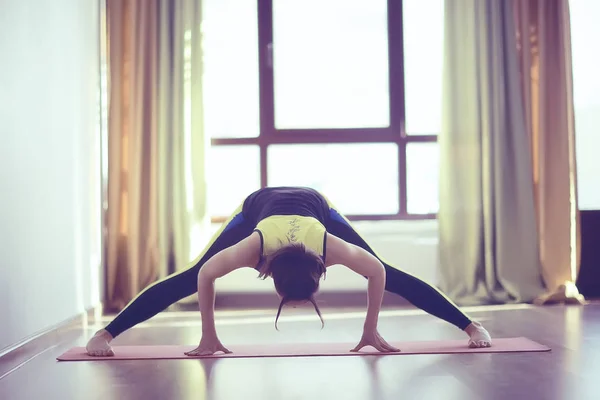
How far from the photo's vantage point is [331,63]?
4547 mm

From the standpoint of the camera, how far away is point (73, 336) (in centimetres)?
313

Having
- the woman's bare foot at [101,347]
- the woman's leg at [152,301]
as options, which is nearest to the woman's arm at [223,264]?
the woman's leg at [152,301]

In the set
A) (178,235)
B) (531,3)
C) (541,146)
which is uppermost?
(531,3)

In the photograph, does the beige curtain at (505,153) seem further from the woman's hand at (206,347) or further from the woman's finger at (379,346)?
the woman's hand at (206,347)

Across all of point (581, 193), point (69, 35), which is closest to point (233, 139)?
point (69, 35)

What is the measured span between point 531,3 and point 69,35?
2808mm

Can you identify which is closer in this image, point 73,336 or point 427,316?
point 73,336

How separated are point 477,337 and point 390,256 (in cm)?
182

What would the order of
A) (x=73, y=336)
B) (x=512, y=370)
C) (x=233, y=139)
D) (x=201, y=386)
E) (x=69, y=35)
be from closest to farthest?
1. (x=201, y=386)
2. (x=512, y=370)
3. (x=73, y=336)
4. (x=69, y=35)
5. (x=233, y=139)

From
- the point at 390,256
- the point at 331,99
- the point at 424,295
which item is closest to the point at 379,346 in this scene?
the point at 424,295

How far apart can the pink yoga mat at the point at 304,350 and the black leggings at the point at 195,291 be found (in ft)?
0.37

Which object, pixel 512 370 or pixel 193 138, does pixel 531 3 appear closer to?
pixel 193 138

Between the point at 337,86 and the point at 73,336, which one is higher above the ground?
the point at 337,86

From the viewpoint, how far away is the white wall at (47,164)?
2.46 metres
